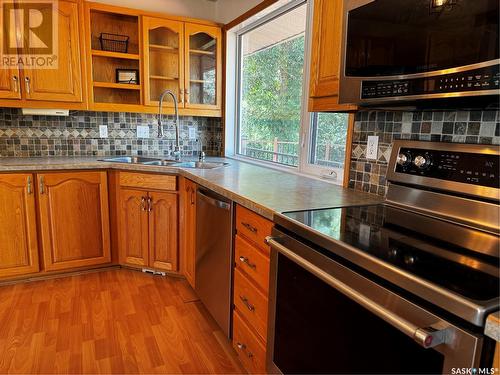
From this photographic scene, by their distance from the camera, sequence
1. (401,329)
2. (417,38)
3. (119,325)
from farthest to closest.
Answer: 1. (119,325)
2. (417,38)
3. (401,329)

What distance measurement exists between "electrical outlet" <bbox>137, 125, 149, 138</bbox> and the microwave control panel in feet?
7.68

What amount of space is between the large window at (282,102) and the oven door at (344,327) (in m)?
0.97

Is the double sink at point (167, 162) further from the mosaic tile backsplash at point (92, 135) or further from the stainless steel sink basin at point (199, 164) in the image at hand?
the mosaic tile backsplash at point (92, 135)

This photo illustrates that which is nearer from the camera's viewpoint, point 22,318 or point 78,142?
point 22,318

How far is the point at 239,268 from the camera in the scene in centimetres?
166

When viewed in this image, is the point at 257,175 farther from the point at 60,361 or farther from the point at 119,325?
the point at 60,361

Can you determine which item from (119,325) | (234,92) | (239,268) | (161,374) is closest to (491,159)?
(239,268)

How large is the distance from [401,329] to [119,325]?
174 cm

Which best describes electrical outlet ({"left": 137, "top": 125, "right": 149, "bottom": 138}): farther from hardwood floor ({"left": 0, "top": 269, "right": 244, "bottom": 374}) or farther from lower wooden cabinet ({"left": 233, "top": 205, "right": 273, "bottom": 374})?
lower wooden cabinet ({"left": 233, "top": 205, "right": 273, "bottom": 374})

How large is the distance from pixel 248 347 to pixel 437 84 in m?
1.31

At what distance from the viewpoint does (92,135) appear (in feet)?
9.80
